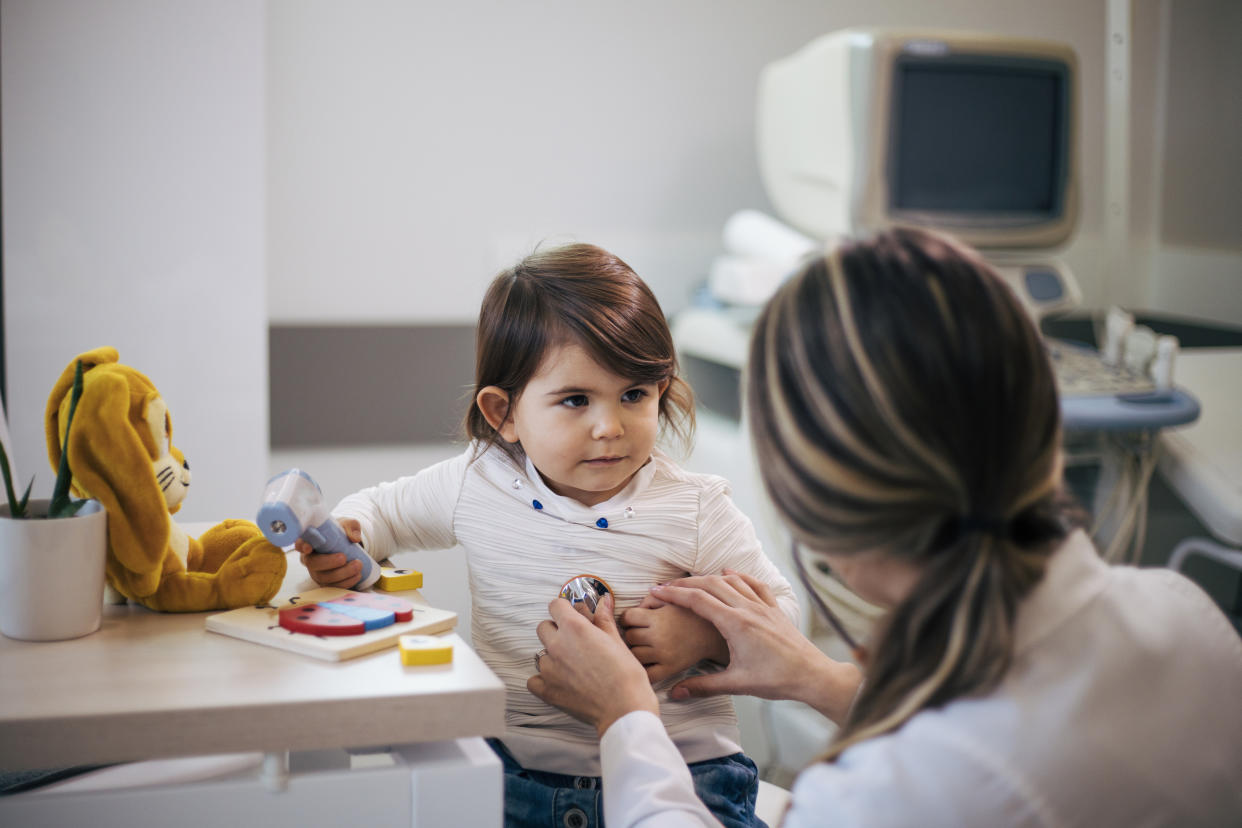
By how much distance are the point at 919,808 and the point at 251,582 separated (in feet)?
1.79

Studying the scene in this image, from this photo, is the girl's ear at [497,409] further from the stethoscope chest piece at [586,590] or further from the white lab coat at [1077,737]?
the white lab coat at [1077,737]

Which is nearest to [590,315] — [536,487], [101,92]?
[536,487]

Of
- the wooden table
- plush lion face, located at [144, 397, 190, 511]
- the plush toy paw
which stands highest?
plush lion face, located at [144, 397, 190, 511]

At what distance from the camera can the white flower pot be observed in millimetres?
789

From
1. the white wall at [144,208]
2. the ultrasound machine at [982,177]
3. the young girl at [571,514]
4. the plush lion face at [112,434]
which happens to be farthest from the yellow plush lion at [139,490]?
the ultrasound machine at [982,177]

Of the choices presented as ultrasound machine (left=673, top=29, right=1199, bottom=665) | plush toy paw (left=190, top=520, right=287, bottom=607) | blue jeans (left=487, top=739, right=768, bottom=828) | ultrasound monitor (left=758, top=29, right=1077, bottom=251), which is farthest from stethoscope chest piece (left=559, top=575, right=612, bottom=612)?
ultrasound monitor (left=758, top=29, right=1077, bottom=251)

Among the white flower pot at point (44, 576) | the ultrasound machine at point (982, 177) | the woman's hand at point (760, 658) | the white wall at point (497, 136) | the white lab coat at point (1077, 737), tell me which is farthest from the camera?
the white wall at point (497, 136)

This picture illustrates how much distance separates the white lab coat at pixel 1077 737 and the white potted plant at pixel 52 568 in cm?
53

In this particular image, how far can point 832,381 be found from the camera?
64 cm

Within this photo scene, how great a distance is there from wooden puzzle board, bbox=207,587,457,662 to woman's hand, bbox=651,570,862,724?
1.05 ft

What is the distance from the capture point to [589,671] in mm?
993

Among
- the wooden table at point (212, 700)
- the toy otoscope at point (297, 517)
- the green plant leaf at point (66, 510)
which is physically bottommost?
the wooden table at point (212, 700)

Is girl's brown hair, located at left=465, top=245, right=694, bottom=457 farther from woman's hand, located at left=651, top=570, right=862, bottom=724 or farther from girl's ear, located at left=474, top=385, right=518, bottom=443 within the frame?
woman's hand, located at left=651, top=570, right=862, bottom=724

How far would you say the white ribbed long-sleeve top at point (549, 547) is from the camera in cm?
115
